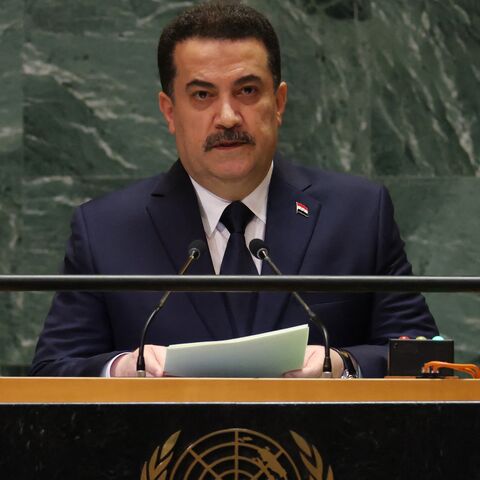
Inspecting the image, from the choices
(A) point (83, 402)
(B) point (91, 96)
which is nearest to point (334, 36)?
(B) point (91, 96)


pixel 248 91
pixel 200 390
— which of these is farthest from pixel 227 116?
pixel 200 390

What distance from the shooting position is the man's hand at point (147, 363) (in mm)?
2537

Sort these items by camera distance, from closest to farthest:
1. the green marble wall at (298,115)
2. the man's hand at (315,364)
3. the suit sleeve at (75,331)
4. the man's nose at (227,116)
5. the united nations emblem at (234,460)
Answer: the united nations emblem at (234,460) → the man's hand at (315,364) → the suit sleeve at (75,331) → the man's nose at (227,116) → the green marble wall at (298,115)

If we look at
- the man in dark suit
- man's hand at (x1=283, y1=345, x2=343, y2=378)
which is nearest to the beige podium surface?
man's hand at (x1=283, y1=345, x2=343, y2=378)

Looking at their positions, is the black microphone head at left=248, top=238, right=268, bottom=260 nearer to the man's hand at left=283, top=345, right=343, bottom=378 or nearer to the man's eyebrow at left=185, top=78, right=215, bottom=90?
the man's hand at left=283, top=345, right=343, bottom=378

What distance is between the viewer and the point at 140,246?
327 cm

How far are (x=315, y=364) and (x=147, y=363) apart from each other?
1.24ft

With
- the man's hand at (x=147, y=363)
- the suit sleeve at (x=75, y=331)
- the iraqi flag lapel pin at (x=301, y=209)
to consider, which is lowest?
the suit sleeve at (x=75, y=331)

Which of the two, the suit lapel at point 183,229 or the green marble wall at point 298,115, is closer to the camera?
the suit lapel at point 183,229

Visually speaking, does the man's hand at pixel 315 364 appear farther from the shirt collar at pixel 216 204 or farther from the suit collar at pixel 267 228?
the shirt collar at pixel 216 204

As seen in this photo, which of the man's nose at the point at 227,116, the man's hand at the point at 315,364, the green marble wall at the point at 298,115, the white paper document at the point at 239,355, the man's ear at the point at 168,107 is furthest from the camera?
the green marble wall at the point at 298,115

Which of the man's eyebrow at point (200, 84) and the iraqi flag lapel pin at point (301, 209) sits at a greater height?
the man's eyebrow at point (200, 84)

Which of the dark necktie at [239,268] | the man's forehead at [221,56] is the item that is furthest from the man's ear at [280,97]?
the dark necktie at [239,268]

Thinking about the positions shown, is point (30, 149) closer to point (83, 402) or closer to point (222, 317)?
point (222, 317)
